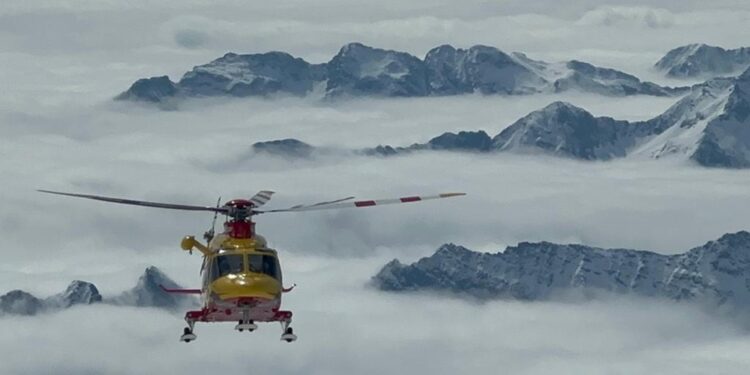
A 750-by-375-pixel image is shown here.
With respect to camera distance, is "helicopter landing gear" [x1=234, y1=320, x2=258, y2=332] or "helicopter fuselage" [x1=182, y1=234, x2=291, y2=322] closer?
"helicopter landing gear" [x1=234, y1=320, x2=258, y2=332]

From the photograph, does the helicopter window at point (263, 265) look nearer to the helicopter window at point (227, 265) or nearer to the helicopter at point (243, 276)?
the helicopter at point (243, 276)

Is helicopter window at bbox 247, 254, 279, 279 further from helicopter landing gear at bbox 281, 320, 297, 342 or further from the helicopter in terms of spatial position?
helicopter landing gear at bbox 281, 320, 297, 342

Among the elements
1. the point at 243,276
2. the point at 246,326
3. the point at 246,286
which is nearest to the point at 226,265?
the point at 243,276

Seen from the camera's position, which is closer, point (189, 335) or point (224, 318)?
point (189, 335)

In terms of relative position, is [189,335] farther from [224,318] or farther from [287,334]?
[287,334]

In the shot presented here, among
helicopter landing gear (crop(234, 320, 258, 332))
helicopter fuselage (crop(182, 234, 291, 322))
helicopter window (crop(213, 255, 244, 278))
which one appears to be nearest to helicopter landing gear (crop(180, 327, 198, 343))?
helicopter fuselage (crop(182, 234, 291, 322))

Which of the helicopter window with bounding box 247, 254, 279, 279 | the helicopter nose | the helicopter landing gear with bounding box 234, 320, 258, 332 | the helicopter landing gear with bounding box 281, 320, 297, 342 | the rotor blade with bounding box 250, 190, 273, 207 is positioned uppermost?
the rotor blade with bounding box 250, 190, 273, 207

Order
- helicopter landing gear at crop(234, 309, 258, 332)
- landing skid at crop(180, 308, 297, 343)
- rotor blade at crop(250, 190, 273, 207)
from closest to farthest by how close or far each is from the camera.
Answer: helicopter landing gear at crop(234, 309, 258, 332) < landing skid at crop(180, 308, 297, 343) < rotor blade at crop(250, 190, 273, 207)
